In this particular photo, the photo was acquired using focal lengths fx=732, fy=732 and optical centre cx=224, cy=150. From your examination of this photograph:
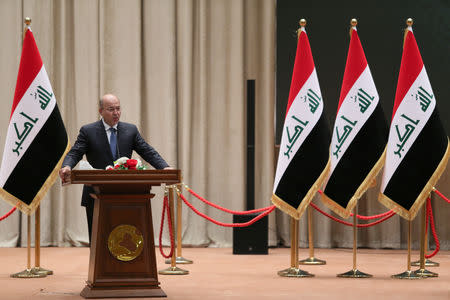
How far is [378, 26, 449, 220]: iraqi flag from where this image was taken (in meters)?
6.50

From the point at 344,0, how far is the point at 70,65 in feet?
12.8

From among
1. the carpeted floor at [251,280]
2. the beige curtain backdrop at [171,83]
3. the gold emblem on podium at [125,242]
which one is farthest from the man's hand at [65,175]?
the beige curtain backdrop at [171,83]

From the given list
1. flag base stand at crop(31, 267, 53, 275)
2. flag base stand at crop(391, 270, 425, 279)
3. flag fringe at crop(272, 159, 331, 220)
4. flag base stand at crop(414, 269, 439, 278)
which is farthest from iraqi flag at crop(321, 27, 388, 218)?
flag base stand at crop(31, 267, 53, 275)

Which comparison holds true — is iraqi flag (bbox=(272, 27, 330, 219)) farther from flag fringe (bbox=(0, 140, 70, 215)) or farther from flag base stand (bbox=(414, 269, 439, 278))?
flag fringe (bbox=(0, 140, 70, 215))

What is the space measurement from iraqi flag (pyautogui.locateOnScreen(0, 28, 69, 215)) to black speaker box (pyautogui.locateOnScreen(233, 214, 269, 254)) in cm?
296

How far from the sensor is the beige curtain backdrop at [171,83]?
10.1 m

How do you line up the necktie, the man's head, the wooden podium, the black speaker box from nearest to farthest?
the wooden podium
the man's head
the necktie
the black speaker box

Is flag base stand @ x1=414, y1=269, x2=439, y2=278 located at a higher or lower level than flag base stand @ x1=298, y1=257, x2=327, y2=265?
higher

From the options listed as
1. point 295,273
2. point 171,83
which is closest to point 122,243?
point 295,273

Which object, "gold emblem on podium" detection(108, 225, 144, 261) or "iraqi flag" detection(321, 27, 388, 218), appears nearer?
"gold emblem on podium" detection(108, 225, 144, 261)

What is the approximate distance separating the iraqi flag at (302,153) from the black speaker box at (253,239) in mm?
2315

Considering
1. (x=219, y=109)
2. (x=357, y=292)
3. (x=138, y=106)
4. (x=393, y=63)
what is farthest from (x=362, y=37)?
(x=357, y=292)

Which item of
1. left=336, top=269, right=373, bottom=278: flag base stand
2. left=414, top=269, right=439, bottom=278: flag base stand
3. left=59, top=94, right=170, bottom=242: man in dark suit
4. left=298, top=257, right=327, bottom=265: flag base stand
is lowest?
left=298, top=257, right=327, bottom=265: flag base stand

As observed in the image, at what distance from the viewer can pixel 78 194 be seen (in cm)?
1006
